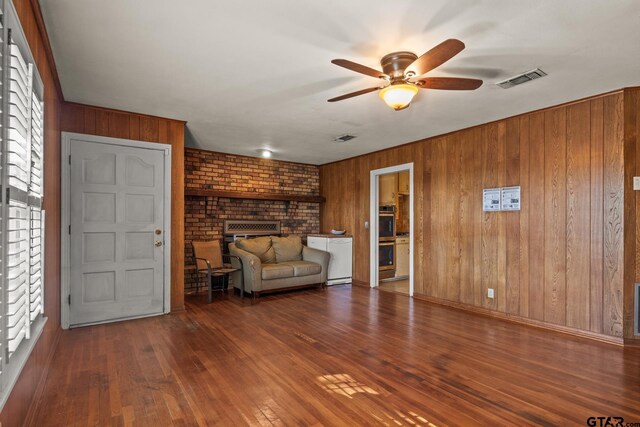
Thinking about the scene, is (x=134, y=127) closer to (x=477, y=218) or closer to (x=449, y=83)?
(x=449, y=83)

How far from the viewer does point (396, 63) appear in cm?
258

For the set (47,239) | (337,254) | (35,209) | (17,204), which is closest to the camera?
(17,204)

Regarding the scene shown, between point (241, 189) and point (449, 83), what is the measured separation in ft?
14.9

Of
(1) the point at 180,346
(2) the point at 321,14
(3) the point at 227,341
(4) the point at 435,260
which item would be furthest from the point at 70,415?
(4) the point at 435,260

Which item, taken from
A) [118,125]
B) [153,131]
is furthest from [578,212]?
[118,125]

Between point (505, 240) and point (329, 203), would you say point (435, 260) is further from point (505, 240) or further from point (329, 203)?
point (329, 203)

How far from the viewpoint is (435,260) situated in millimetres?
5016

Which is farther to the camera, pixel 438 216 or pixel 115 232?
pixel 438 216

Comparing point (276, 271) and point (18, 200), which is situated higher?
point (18, 200)

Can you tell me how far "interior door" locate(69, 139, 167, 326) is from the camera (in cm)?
372

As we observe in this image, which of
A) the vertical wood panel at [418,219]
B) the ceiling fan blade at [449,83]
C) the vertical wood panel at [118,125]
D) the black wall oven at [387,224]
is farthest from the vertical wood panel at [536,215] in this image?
the vertical wood panel at [118,125]

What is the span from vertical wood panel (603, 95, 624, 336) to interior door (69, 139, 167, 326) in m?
4.78

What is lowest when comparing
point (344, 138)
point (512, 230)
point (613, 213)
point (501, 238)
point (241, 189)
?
point (501, 238)

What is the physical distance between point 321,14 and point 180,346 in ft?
9.79
